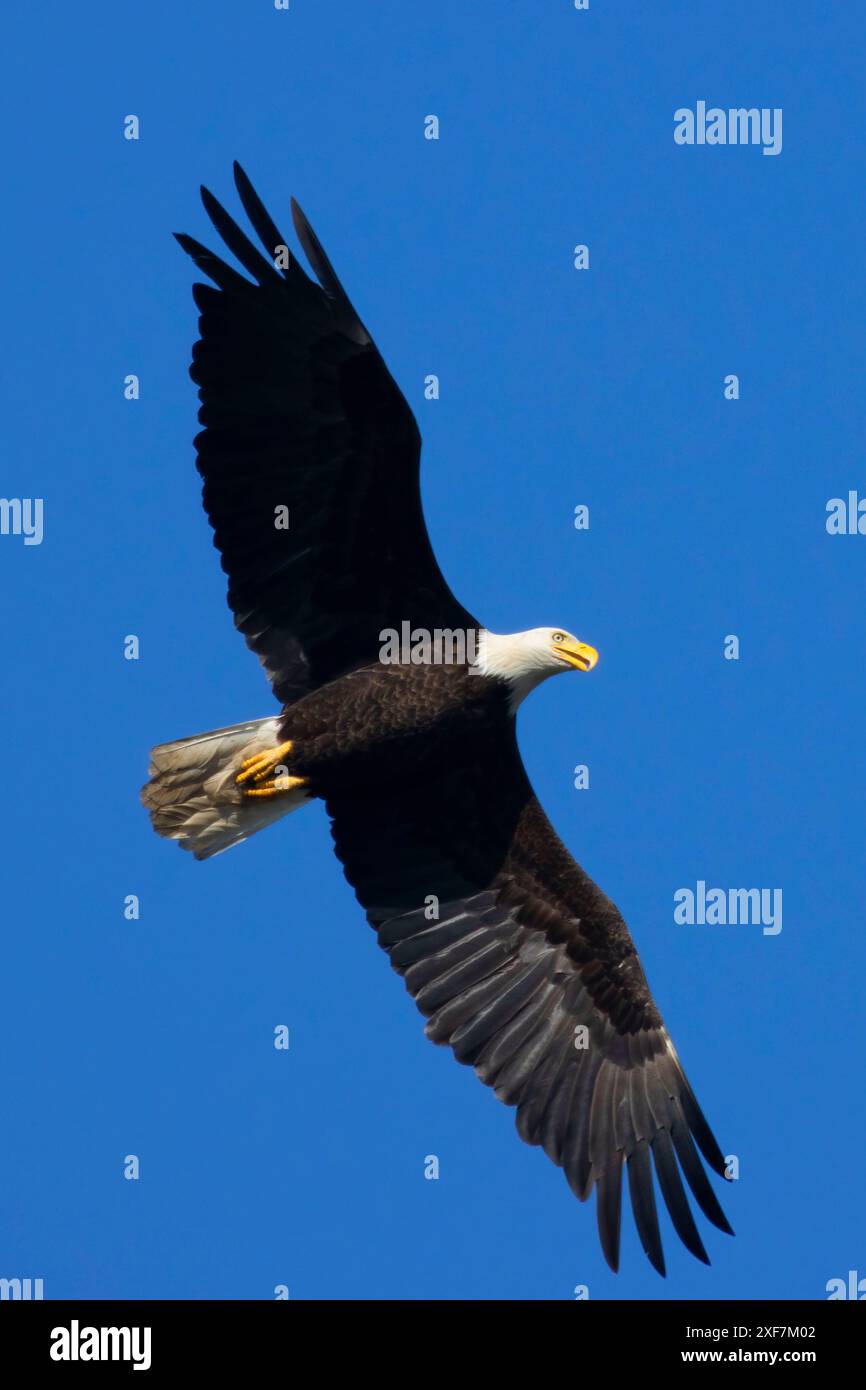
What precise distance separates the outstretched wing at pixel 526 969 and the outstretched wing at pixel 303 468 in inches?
34.9

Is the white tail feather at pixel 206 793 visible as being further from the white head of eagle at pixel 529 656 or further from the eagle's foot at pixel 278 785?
the white head of eagle at pixel 529 656

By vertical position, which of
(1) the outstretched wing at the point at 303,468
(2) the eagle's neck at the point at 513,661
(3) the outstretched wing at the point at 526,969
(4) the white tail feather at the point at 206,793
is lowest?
(3) the outstretched wing at the point at 526,969

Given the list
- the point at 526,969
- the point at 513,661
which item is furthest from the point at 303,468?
the point at 526,969

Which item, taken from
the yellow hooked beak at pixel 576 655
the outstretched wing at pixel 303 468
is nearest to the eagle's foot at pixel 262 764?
the outstretched wing at pixel 303 468

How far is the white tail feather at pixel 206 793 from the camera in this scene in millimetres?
13508

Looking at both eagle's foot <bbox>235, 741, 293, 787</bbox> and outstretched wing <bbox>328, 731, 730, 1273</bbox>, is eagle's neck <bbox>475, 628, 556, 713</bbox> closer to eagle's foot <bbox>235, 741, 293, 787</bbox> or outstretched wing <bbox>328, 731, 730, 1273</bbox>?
outstretched wing <bbox>328, 731, 730, 1273</bbox>

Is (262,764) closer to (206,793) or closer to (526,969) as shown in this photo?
(206,793)

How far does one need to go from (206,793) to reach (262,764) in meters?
0.42

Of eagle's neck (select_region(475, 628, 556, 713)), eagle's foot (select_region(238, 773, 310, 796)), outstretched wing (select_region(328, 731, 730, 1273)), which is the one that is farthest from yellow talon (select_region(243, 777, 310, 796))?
eagle's neck (select_region(475, 628, 556, 713))

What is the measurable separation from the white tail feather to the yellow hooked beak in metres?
1.54

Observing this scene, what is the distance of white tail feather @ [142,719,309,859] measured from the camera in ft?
44.3
